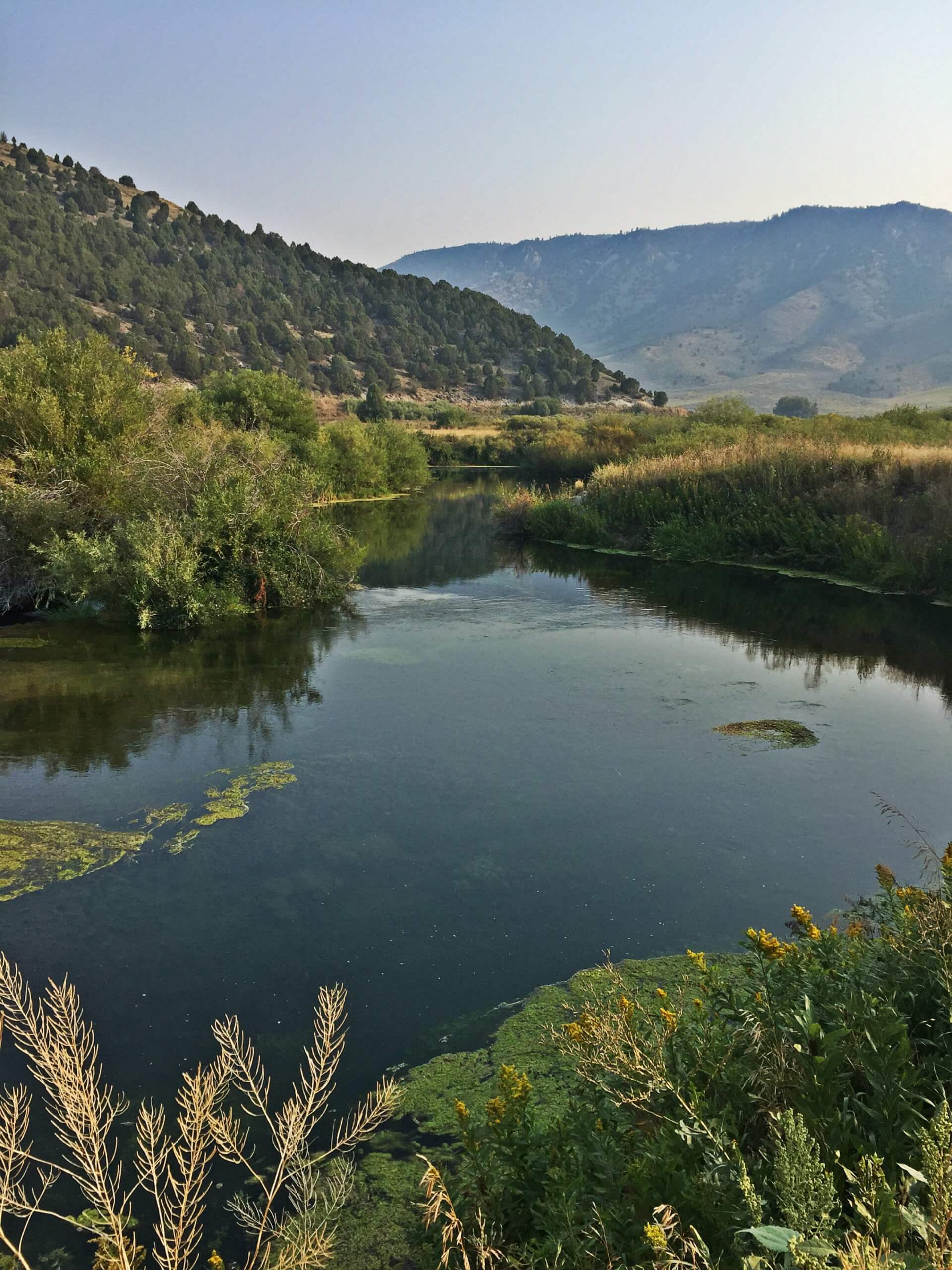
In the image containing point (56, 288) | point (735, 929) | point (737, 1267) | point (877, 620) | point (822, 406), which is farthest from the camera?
point (822, 406)

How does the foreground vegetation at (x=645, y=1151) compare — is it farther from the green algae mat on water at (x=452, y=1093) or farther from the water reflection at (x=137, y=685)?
the water reflection at (x=137, y=685)

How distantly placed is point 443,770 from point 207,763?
2.19 metres

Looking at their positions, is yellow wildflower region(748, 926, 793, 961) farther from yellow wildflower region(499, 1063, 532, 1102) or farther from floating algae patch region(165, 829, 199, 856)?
floating algae patch region(165, 829, 199, 856)

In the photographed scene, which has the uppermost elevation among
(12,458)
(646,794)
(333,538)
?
(12,458)

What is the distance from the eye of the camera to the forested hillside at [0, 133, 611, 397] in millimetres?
58719

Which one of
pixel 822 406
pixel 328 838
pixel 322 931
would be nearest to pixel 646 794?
pixel 328 838

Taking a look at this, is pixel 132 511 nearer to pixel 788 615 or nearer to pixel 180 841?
pixel 180 841

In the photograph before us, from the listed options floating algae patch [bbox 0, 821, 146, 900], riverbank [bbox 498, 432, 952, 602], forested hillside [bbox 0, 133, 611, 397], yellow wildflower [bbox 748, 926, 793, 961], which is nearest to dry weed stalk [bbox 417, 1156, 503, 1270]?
yellow wildflower [bbox 748, 926, 793, 961]

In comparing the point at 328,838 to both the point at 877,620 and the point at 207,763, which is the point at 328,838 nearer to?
the point at 207,763

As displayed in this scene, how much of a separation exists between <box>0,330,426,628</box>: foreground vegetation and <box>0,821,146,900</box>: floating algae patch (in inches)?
245

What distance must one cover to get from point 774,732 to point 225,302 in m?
71.7

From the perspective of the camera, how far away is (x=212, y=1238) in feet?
11.5

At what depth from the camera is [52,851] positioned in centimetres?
667

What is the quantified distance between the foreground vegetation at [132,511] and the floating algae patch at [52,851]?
20.4 ft
